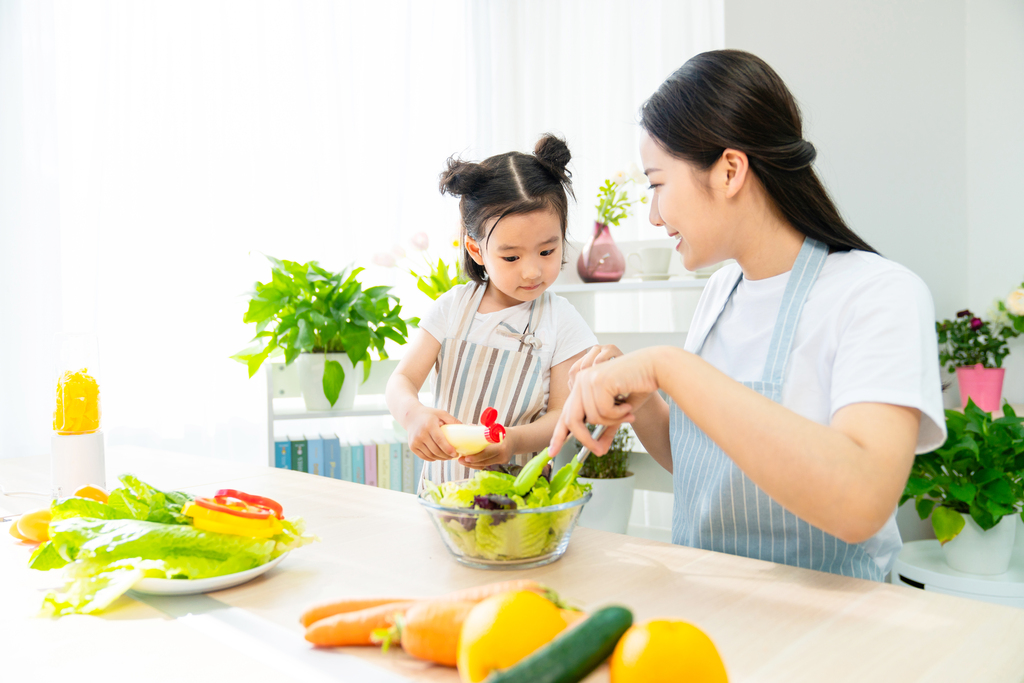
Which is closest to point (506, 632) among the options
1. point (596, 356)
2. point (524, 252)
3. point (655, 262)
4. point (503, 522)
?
point (503, 522)

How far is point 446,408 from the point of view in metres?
1.70

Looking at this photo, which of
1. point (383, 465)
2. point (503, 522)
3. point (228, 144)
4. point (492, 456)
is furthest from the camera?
point (228, 144)

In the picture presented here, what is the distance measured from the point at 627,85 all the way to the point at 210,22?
1973 millimetres

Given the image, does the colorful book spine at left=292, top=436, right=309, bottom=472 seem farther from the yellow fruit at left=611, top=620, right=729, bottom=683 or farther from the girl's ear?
the yellow fruit at left=611, top=620, right=729, bottom=683

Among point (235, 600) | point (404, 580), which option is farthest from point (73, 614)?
point (404, 580)

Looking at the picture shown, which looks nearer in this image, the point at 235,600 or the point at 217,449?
the point at 235,600

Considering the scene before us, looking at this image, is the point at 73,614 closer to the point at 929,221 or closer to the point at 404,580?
the point at 404,580

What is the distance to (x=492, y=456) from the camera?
1.38m

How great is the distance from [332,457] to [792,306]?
2036 mm

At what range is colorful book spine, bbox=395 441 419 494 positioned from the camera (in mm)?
2787

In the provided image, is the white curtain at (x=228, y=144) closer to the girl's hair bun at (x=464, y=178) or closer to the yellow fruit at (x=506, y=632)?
the girl's hair bun at (x=464, y=178)

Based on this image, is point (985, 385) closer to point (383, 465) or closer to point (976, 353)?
point (976, 353)

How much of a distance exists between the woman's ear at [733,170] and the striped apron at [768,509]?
0.51ft

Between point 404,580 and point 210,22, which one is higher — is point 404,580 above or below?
below
